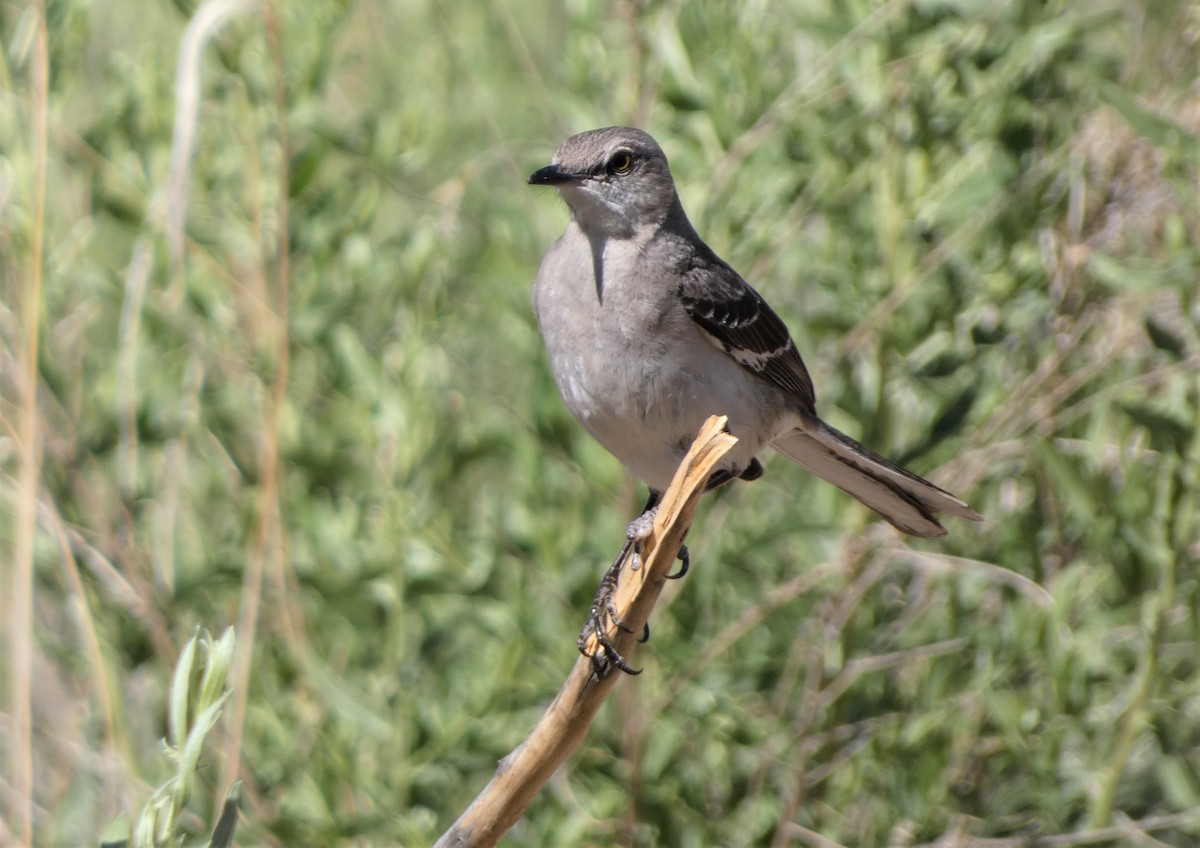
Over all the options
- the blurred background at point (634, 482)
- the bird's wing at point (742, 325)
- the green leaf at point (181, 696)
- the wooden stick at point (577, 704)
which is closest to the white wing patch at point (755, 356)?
the bird's wing at point (742, 325)

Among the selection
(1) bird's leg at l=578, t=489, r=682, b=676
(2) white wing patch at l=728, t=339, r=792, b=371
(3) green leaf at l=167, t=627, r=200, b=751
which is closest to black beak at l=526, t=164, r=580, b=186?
(2) white wing patch at l=728, t=339, r=792, b=371

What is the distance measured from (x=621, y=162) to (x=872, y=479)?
100 centimetres

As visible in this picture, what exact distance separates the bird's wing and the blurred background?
0.13m

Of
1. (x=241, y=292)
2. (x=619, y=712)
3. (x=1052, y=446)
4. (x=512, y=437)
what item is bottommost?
(x=619, y=712)

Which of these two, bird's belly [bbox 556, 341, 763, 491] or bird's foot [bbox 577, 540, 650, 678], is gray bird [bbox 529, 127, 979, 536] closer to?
bird's belly [bbox 556, 341, 763, 491]

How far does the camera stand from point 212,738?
4.16 metres

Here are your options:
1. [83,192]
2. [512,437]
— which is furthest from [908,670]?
[83,192]

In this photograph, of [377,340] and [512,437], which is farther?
[377,340]

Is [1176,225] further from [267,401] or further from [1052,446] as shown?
[267,401]

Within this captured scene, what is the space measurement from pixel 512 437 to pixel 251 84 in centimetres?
120

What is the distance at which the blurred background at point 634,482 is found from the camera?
3523 millimetres

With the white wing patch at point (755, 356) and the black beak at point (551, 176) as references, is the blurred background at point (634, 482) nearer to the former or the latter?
the white wing patch at point (755, 356)

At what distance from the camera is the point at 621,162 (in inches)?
137

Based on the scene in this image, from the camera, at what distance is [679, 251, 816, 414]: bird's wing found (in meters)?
3.44
